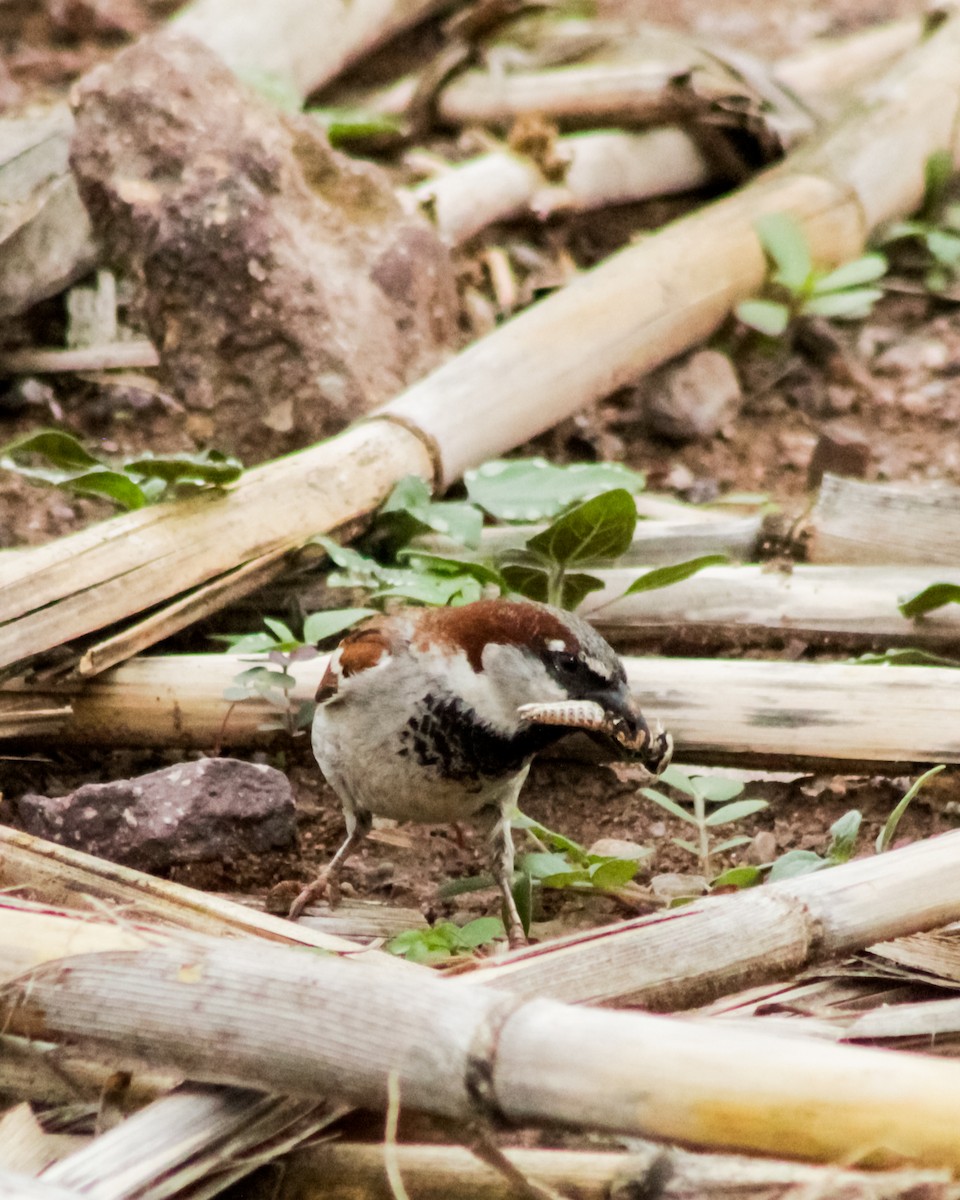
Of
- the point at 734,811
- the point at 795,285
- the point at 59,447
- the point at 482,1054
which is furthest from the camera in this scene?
the point at 795,285

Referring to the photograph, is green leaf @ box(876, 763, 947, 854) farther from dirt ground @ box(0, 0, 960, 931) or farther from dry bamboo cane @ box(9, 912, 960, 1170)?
dry bamboo cane @ box(9, 912, 960, 1170)

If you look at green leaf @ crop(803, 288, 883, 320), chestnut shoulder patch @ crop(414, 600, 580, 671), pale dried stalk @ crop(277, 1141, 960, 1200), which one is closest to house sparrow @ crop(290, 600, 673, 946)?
chestnut shoulder patch @ crop(414, 600, 580, 671)

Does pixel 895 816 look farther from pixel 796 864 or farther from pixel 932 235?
pixel 932 235

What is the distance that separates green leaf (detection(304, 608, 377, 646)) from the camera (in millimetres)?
3928

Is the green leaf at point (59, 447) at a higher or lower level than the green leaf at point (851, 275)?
higher

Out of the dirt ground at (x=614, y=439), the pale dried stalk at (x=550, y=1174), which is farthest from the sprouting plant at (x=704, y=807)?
the pale dried stalk at (x=550, y=1174)

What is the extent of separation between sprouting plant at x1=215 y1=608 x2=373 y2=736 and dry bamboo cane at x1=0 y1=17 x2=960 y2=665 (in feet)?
0.91

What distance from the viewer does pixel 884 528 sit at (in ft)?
14.4

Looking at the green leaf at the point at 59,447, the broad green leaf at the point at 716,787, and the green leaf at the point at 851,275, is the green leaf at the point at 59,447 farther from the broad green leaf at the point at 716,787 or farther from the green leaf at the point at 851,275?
the green leaf at the point at 851,275

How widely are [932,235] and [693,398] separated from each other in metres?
1.77

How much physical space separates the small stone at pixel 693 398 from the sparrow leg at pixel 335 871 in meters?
2.44

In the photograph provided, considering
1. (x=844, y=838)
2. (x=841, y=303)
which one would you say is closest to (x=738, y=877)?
(x=844, y=838)

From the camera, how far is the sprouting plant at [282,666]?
3.81m

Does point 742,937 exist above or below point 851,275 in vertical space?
above
